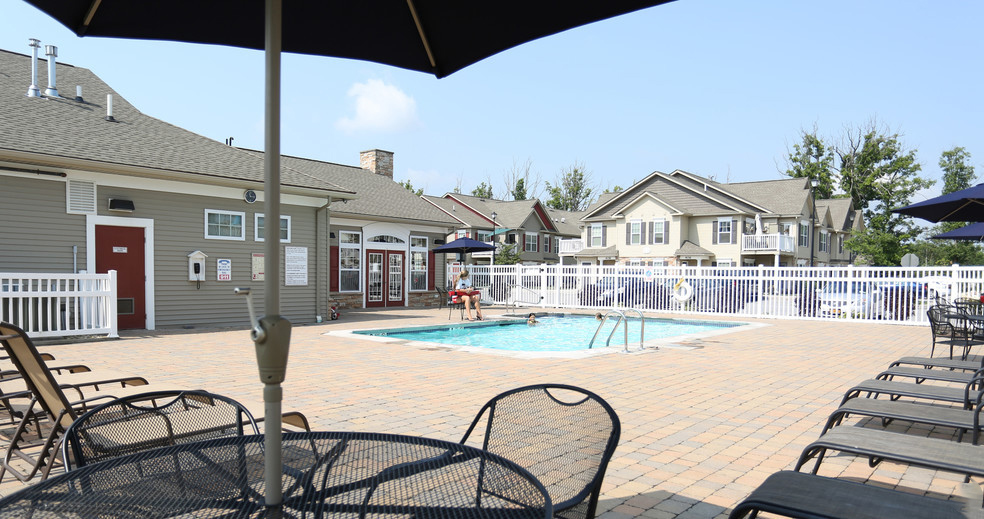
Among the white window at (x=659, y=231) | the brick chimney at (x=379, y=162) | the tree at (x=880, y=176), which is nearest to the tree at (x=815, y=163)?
the tree at (x=880, y=176)

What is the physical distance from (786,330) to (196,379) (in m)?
12.2

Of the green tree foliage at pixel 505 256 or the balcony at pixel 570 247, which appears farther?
the balcony at pixel 570 247

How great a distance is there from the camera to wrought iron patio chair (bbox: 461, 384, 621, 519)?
2150 mm

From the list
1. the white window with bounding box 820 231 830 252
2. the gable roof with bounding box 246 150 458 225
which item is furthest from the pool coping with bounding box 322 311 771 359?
the white window with bounding box 820 231 830 252

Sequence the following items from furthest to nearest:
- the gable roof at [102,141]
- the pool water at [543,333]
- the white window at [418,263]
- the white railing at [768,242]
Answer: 1. the white railing at [768,242]
2. the white window at [418,263]
3. the pool water at [543,333]
4. the gable roof at [102,141]

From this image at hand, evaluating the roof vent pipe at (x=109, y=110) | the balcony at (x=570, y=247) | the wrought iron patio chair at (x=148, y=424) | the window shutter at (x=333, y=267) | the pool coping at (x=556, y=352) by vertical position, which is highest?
the roof vent pipe at (x=109, y=110)

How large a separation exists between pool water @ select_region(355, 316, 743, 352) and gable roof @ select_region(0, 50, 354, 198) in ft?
14.4

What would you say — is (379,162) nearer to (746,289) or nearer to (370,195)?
(370,195)

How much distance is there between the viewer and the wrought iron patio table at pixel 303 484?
5.40 feet

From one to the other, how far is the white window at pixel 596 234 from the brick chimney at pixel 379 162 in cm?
1950

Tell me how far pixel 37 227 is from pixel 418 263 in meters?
11.8

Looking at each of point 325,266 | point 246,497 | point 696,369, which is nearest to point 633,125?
point 325,266

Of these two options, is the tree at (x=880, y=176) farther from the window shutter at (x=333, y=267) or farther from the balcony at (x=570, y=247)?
the window shutter at (x=333, y=267)

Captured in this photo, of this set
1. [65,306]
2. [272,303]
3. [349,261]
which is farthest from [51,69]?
[272,303]
